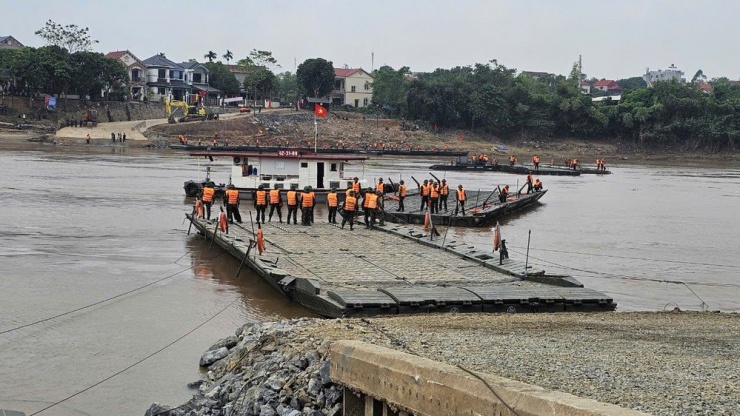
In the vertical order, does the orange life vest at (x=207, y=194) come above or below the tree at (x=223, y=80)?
below

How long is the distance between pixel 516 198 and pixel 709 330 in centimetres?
2684

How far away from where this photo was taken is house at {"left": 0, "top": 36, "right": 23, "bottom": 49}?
103625mm

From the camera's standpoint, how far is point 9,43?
105000mm

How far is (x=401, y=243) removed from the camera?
23.9 meters

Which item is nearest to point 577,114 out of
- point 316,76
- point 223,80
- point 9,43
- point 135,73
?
point 316,76

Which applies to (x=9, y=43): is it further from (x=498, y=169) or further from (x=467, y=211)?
(x=467, y=211)

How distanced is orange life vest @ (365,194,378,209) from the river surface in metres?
4.03

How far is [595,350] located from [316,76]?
9877 cm

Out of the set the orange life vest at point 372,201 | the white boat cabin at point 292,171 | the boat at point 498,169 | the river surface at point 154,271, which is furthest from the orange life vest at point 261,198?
the boat at point 498,169

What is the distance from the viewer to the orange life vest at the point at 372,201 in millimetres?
26625

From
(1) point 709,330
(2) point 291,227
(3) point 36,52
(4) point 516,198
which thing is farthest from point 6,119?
(1) point 709,330

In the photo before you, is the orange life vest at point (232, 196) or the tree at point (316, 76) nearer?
the orange life vest at point (232, 196)

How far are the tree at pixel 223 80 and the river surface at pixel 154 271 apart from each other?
64.0 metres

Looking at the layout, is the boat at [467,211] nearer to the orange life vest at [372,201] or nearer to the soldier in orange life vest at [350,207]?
the orange life vest at [372,201]
